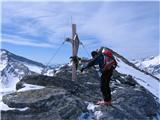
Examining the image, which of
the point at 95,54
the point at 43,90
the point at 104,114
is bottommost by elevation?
the point at 104,114

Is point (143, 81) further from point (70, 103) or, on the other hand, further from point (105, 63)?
point (70, 103)

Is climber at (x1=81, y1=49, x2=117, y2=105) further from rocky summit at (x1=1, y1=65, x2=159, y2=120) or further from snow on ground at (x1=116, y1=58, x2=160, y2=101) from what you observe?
snow on ground at (x1=116, y1=58, x2=160, y2=101)

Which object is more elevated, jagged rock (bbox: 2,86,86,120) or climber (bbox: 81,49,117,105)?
climber (bbox: 81,49,117,105)

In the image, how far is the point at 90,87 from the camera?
65.5 ft

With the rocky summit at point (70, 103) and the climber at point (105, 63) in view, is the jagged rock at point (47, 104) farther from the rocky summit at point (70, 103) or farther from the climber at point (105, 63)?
the climber at point (105, 63)

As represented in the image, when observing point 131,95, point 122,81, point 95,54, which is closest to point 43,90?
point 95,54

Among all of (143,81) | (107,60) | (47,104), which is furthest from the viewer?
(143,81)

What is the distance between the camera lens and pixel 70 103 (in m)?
15.7

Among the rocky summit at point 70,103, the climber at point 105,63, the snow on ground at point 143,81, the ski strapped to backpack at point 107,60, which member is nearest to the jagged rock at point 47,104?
the rocky summit at point 70,103

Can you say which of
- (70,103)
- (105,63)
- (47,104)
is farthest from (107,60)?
(47,104)

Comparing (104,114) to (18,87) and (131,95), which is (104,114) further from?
(18,87)

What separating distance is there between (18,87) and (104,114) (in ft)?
17.0

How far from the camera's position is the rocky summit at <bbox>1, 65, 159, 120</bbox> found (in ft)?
49.8

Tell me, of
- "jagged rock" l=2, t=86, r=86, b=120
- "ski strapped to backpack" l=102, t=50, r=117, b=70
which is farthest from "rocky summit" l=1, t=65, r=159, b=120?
"ski strapped to backpack" l=102, t=50, r=117, b=70
